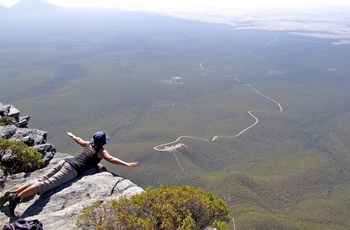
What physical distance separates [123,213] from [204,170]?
70238 millimetres

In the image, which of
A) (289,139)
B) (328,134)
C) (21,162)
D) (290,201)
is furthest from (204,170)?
(21,162)

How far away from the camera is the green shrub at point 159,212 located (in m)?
11.2

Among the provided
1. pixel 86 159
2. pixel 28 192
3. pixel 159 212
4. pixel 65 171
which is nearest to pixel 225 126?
pixel 86 159

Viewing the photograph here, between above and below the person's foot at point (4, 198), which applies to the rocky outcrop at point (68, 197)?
below

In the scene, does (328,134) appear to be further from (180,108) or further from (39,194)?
(39,194)

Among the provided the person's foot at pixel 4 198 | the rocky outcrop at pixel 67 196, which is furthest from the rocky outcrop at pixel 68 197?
the person's foot at pixel 4 198

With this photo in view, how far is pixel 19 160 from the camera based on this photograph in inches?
689

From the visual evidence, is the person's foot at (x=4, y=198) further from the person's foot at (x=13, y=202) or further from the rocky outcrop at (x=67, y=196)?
the person's foot at (x=13, y=202)

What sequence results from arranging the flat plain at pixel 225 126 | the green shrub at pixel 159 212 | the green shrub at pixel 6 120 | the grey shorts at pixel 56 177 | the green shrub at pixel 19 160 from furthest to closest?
1. the flat plain at pixel 225 126
2. the green shrub at pixel 6 120
3. the green shrub at pixel 19 160
4. the grey shorts at pixel 56 177
5. the green shrub at pixel 159 212

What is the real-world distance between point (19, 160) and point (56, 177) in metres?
4.26

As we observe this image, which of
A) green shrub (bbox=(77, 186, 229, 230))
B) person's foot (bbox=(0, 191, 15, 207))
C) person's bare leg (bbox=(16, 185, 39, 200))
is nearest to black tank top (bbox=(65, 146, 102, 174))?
person's bare leg (bbox=(16, 185, 39, 200))

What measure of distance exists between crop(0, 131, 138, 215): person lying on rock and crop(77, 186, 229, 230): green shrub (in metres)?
2.58

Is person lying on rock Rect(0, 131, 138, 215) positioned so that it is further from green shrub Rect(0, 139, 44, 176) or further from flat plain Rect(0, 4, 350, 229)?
flat plain Rect(0, 4, 350, 229)

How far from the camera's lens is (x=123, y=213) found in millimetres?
11422
